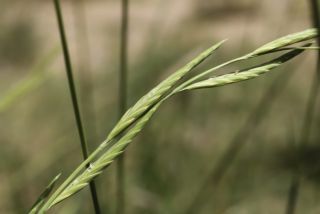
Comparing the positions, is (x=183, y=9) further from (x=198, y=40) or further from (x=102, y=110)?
(x=102, y=110)

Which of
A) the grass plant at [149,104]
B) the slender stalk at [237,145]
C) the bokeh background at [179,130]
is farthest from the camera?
the bokeh background at [179,130]

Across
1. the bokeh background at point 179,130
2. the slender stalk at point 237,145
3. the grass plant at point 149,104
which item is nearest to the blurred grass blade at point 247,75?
the grass plant at point 149,104

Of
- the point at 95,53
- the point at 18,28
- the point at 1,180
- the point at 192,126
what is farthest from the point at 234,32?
the point at 1,180

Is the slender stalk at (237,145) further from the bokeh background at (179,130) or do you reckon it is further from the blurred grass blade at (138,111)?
the blurred grass blade at (138,111)

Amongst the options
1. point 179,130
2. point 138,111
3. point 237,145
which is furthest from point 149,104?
point 179,130

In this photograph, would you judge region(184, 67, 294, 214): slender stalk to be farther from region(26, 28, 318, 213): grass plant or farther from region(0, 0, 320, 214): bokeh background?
region(26, 28, 318, 213): grass plant

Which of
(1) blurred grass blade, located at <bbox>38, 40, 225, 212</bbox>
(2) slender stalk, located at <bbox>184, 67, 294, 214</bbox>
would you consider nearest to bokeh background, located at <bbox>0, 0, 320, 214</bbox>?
(2) slender stalk, located at <bbox>184, 67, 294, 214</bbox>

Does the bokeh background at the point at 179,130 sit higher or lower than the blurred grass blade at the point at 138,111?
lower

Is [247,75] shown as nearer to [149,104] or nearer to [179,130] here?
[149,104]
